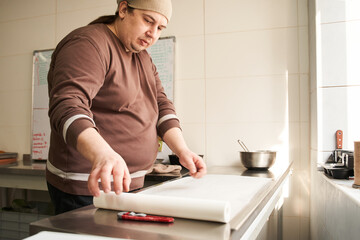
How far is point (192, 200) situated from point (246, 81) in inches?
65.2

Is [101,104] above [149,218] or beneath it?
above

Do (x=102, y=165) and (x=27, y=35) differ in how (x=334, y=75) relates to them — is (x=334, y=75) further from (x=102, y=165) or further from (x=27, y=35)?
(x=27, y=35)

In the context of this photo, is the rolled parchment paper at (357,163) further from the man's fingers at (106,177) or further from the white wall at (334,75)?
the man's fingers at (106,177)

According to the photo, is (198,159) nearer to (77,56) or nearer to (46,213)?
(77,56)

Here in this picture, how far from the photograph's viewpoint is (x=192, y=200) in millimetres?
667

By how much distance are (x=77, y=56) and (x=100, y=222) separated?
19.1 inches

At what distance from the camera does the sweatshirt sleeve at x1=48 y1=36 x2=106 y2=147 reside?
758 mm

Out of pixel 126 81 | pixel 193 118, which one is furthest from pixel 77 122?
pixel 193 118

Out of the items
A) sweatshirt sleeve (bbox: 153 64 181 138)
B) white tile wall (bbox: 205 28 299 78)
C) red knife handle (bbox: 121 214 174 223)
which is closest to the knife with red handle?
red knife handle (bbox: 121 214 174 223)

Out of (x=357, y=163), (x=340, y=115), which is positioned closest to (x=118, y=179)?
(x=357, y=163)

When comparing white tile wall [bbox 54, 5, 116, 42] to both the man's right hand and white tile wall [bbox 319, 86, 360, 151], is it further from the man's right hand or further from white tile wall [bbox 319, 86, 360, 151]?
the man's right hand

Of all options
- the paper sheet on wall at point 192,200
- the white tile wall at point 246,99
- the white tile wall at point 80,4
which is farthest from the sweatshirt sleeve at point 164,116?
the white tile wall at point 80,4

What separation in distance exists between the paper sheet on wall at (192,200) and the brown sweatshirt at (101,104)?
0.18 m

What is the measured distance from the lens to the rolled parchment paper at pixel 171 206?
0.63 metres
